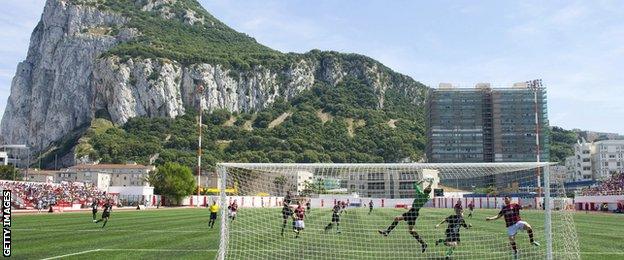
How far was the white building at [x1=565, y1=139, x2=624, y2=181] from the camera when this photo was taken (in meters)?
145

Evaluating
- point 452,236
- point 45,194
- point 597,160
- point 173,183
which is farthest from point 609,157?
point 452,236

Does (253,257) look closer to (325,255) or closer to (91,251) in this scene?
(325,255)

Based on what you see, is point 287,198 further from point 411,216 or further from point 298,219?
point 411,216

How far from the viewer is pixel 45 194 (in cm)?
6412

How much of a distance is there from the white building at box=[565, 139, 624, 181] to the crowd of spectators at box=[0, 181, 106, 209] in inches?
4755

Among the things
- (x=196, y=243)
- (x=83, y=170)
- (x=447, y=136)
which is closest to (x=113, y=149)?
(x=83, y=170)

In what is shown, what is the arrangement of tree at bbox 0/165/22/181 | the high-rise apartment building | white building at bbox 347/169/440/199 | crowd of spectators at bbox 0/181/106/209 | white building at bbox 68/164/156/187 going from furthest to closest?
1. the high-rise apartment building
2. white building at bbox 68/164/156/187
3. tree at bbox 0/165/22/181
4. crowd of spectators at bbox 0/181/106/209
5. white building at bbox 347/169/440/199

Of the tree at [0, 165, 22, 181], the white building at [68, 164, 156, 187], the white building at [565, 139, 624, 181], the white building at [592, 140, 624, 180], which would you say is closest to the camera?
the tree at [0, 165, 22, 181]

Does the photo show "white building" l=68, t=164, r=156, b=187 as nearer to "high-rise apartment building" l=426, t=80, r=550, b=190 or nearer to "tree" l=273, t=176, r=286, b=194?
"high-rise apartment building" l=426, t=80, r=550, b=190

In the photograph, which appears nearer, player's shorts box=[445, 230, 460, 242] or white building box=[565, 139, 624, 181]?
player's shorts box=[445, 230, 460, 242]

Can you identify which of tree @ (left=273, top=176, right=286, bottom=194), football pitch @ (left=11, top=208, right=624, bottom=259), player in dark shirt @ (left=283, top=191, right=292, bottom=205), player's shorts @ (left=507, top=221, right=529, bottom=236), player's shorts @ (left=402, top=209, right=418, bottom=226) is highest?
tree @ (left=273, top=176, right=286, bottom=194)

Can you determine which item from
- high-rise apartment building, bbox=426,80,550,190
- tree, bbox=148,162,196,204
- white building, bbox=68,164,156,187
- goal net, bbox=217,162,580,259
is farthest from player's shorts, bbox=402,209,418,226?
high-rise apartment building, bbox=426,80,550,190

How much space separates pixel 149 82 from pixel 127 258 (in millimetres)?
172647

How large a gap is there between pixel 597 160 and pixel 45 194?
135m
